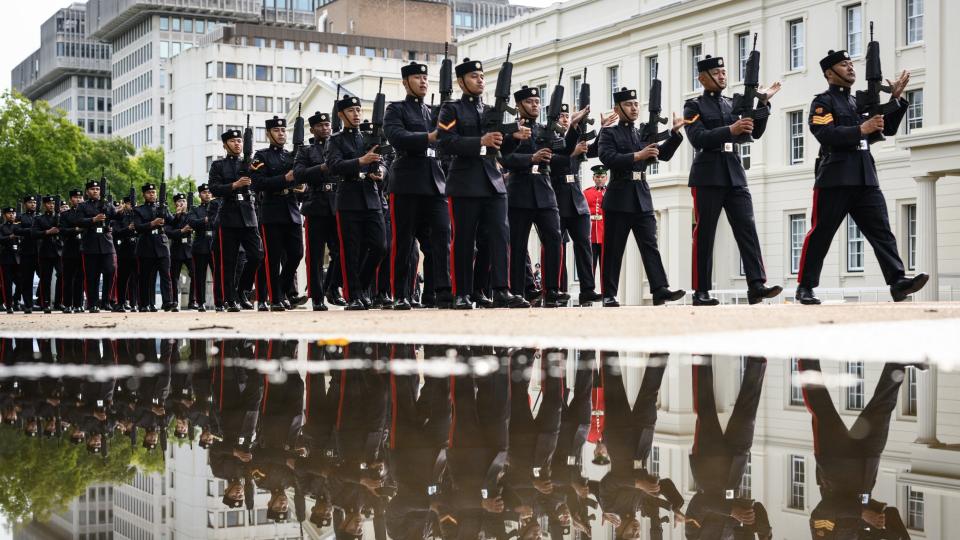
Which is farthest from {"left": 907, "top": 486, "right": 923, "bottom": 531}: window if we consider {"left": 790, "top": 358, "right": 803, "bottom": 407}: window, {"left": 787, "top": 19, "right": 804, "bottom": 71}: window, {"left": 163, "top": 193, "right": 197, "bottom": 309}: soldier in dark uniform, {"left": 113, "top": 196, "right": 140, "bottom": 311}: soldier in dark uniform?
{"left": 787, "top": 19, "right": 804, "bottom": 71}: window

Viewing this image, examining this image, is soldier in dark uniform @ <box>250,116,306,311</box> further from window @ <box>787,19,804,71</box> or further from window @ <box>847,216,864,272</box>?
window @ <box>787,19,804,71</box>

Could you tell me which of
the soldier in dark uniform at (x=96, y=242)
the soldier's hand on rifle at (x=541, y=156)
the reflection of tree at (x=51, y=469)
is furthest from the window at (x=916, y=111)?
the reflection of tree at (x=51, y=469)

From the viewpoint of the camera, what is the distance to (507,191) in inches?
628

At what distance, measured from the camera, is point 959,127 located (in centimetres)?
3616

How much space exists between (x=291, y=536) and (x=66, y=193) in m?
78.6

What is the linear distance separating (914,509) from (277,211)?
16234 millimetres

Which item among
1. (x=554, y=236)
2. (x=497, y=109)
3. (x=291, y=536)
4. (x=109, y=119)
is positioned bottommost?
(x=291, y=536)

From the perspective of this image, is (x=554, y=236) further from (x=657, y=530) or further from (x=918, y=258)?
→ (x=918, y=258)

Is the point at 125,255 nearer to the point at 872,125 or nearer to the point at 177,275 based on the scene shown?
the point at 177,275

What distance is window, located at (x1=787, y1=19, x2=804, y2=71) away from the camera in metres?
49.0

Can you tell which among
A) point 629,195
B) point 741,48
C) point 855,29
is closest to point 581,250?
point 629,195

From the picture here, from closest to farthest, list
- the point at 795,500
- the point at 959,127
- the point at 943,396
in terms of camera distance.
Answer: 1. the point at 795,500
2. the point at 943,396
3. the point at 959,127

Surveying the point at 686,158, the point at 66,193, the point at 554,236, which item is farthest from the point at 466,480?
the point at 66,193

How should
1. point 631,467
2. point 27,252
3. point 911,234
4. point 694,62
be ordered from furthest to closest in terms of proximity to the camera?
point 694,62
point 911,234
point 27,252
point 631,467
